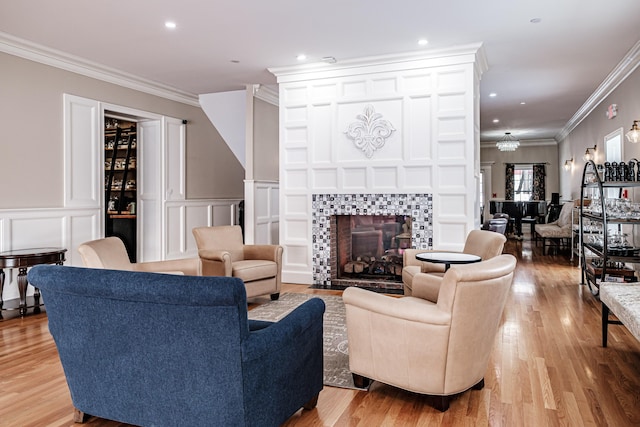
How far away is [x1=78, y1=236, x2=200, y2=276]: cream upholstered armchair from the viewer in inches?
121

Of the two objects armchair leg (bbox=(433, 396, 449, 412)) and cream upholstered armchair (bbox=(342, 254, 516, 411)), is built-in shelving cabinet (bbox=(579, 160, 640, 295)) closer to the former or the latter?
cream upholstered armchair (bbox=(342, 254, 516, 411))

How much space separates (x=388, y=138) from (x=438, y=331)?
3479 mm

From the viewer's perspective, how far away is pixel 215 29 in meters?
4.40

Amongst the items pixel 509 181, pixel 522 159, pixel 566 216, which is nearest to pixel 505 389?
→ pixel 566 216

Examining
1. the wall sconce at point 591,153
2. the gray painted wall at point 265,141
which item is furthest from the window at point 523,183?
the gray painted wall at point 265,141

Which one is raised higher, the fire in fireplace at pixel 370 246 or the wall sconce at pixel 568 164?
→ the wall sconce at pixel 568 164

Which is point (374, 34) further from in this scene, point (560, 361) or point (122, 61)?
point (560, 361)

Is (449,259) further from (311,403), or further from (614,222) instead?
(614,222)

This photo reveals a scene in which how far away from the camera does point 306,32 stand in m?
Result: 4.50

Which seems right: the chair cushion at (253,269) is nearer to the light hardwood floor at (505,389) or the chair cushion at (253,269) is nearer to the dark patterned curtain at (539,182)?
the light hardwood floor at (505,389)

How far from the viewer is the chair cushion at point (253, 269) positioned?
4562mm

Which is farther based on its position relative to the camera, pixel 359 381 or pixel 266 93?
pixel 266 93

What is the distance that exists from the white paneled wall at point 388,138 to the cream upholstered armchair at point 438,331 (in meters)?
2.84

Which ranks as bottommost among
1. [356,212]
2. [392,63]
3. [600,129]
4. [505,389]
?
[505,389]
